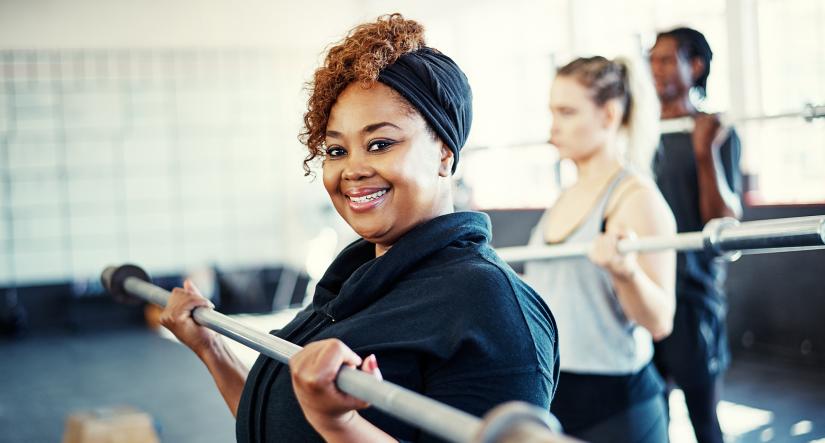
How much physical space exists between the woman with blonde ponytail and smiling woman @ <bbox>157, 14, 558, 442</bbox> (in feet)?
2.19

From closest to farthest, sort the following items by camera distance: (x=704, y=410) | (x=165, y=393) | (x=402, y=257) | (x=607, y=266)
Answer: (x=402, y=257), (x=607, y=266), (x=704, y=410), (x=165, y=393)

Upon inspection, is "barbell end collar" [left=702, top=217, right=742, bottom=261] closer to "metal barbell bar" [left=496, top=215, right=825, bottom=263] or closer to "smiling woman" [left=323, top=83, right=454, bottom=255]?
"metal barbell bar" [left=496, top=215, right=825, bottom=263]

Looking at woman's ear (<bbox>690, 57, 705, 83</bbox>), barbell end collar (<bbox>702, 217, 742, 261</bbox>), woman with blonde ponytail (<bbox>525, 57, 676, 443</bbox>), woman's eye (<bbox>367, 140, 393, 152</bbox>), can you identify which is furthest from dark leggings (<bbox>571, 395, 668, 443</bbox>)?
woman's ear (<bbox>690, 57, 705, 83</bbox>)

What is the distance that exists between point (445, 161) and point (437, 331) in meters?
0.30

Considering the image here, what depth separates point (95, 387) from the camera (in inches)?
235

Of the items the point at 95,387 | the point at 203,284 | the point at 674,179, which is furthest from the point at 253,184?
the point at 674,179

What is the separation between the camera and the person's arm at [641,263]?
1.91 metres

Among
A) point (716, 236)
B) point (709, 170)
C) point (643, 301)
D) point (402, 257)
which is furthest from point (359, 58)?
point (709, 170)

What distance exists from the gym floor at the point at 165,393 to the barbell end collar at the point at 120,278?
1262 millimetres

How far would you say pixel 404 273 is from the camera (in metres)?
1.27

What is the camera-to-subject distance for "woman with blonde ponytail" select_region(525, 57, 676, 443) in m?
1.96

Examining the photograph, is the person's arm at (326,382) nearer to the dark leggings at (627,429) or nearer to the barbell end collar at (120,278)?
the dark leggings at (627,429)

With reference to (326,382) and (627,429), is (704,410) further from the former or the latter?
(326,382)

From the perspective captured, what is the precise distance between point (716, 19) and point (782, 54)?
49 cm
